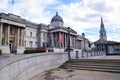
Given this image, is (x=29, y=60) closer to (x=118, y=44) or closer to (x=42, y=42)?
(x=118, y=44)

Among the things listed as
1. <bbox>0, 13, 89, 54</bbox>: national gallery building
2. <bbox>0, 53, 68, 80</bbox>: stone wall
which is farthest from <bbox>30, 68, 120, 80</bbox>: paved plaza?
<bbox>0, 13, 89, 54</bbox>: national gallery building

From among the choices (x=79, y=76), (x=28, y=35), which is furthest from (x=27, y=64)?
(x=28, y=35)

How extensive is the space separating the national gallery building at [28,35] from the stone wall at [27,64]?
1802 cm

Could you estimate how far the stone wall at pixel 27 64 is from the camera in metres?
5.85

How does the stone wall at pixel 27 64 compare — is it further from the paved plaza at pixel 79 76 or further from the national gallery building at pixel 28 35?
the national gallery building at pixel 28 35

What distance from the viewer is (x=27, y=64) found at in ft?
30.5

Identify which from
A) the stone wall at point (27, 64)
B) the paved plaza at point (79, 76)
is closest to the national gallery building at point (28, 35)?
the stone wall at point (27, 64)

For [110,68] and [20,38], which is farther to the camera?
[20,38]

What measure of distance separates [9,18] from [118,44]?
29274mm

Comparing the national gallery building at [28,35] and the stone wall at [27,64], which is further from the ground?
the national gallery building at [28,35]

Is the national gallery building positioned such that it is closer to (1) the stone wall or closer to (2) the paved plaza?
(1) the stone wall

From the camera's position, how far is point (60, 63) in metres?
15.8

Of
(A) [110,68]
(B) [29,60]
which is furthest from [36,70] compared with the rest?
(A) [110,68]

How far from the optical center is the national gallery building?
40875 mm
